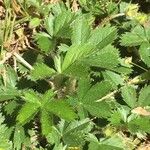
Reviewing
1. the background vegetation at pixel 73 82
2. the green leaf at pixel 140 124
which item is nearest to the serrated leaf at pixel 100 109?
the background vegetation at pixel 73 82

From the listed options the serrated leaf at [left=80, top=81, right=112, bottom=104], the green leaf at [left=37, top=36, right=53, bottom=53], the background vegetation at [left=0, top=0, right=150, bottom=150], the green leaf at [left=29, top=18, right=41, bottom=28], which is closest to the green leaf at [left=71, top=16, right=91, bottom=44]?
the background vegetation at [left=0, top=0, right=150, bottom=150]

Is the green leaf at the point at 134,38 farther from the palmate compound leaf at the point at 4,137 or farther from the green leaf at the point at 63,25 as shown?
the palmate compound leaf at the point at 4,137

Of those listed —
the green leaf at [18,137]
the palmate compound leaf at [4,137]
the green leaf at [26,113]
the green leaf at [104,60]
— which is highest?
the green leaf at [104,60]

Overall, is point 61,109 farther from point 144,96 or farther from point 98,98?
point 144,96

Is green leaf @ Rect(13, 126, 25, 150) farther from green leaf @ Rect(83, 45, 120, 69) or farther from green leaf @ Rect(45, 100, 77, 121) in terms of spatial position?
green leaf @ Rect(83, 45, 120, 69)

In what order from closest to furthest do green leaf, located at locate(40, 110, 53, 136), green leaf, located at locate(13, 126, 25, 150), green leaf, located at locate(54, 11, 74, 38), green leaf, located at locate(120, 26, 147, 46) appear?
green leaf, located at locate(40, 110, 53, 136) < green leaf, located at locate(13, 126, 25, 150) < green leaf, located at locate(54, 11, 74, 38) < green leaf, located at locate(120, 26, 147, 46)

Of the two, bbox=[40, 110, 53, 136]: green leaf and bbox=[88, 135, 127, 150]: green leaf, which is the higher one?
bbox=[40, 110, 53, 136]: green leaf

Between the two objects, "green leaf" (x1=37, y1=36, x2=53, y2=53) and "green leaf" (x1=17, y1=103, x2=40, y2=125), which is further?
"green leaf" (x1=37, y1=36, x2=53, y2=53)
